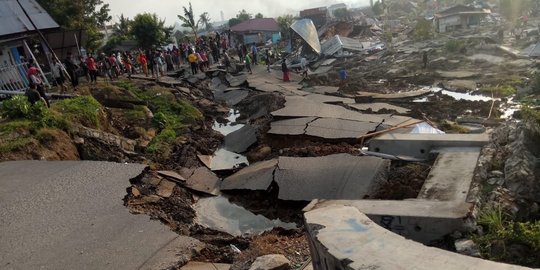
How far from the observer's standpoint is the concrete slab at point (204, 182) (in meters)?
8.34

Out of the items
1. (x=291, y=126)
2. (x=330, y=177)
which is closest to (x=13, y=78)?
(x=291, y=126)

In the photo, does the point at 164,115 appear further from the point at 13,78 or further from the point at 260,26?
the point at 260,26

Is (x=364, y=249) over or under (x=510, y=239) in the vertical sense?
over

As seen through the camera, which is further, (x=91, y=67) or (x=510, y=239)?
(x=91, y=67)

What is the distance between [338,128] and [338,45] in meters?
18.4

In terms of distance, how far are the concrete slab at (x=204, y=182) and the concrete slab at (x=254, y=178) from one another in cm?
23

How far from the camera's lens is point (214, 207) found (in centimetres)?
780

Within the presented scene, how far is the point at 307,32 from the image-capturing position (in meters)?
26.9

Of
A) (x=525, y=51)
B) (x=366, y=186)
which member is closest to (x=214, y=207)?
(x=366, y=186)

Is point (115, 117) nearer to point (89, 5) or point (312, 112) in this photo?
point (312, 112)

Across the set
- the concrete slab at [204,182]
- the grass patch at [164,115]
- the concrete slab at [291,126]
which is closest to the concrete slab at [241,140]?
the concrete slab at [291,126]

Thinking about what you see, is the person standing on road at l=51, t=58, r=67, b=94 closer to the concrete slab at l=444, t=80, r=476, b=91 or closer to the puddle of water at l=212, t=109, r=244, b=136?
the puddle of water at l=212, t=109, r=244, b=136

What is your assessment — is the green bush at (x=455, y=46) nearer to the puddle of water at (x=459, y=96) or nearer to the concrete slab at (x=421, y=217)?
the puddle of water at (x=459, y=96)

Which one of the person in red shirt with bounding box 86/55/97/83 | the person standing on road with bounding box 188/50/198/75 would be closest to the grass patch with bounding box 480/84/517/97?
the person standing on road with bounding box 188/50/198/75
